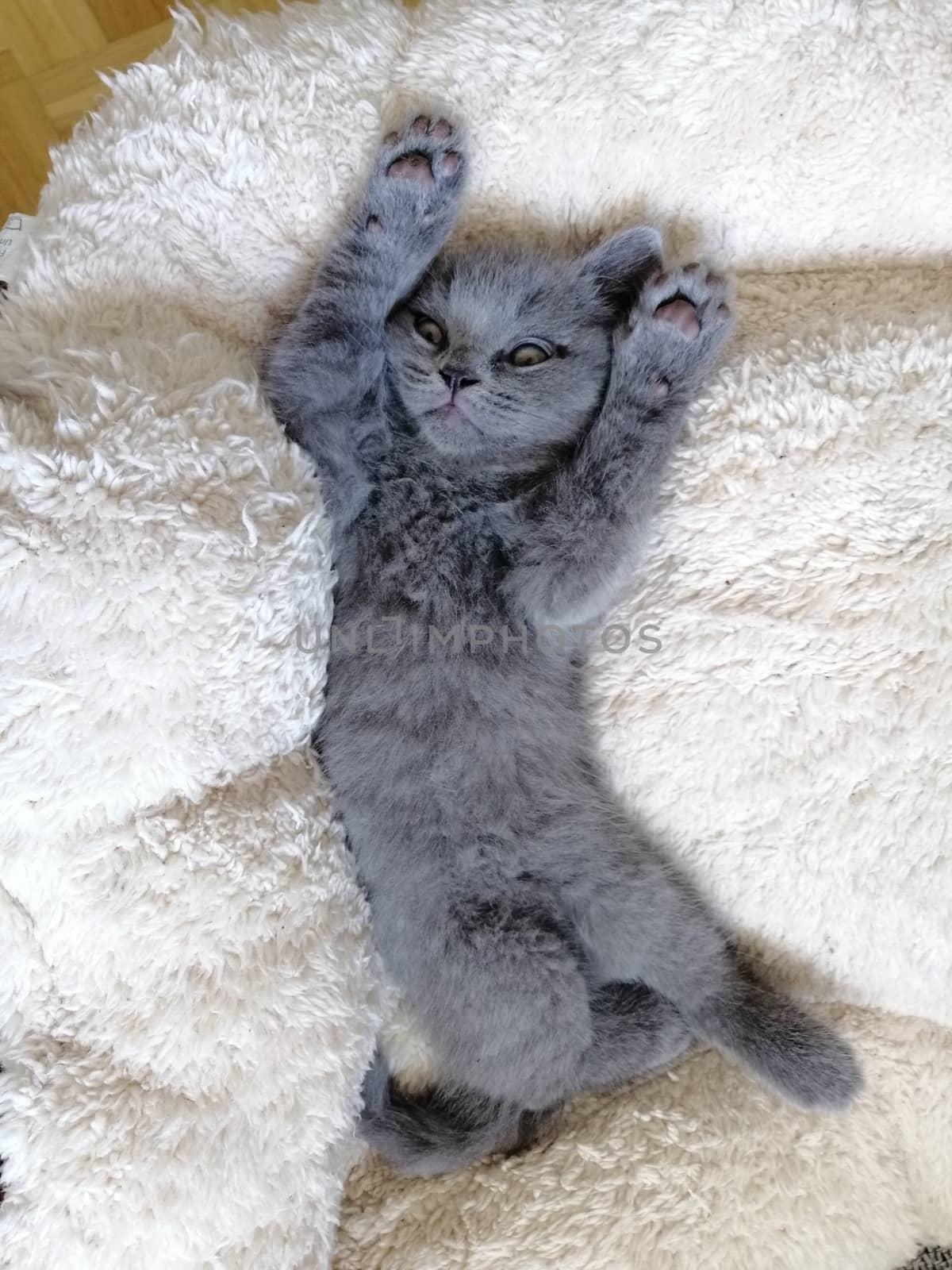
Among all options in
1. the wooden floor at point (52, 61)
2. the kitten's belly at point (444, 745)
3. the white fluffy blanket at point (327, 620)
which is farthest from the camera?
the wooden floor at point (52, 61)

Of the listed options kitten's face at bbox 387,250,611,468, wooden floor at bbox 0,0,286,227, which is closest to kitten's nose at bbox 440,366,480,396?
kitten's face at bbox 387,250,611,468

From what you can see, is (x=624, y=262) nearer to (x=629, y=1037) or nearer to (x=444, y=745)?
(x=444, y=745)

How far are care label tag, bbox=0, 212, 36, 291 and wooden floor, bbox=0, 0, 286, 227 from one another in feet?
0.90

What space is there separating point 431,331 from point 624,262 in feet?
0.71

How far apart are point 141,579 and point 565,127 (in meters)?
0.65

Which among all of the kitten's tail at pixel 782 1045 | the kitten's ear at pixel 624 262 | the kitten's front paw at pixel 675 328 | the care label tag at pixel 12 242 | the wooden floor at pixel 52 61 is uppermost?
the wooden floor at pixel 52 61

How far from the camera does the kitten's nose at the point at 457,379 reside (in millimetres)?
955

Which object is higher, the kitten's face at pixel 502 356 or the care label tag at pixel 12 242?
the care label tag at pixel 12 242

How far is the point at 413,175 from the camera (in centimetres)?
94

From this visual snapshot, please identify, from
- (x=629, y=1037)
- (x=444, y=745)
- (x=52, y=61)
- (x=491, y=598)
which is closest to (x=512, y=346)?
(x=491, y=598)

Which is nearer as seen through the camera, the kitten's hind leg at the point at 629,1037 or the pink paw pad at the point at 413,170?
the pink paw pad at the point at 413,170

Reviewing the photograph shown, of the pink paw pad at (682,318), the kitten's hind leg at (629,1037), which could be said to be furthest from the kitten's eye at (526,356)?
the kitten's hind leg at (629,1037)

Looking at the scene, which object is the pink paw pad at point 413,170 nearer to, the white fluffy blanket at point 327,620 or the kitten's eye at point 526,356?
the white fluffy blanket at point 327,620

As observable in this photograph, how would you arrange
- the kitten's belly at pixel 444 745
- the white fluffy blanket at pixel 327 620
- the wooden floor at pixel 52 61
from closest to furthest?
the white fluffy blanket at pixel 327 620 → the kitten's belly at pixel 444 745 → the wooden floor at pixel 52 61
